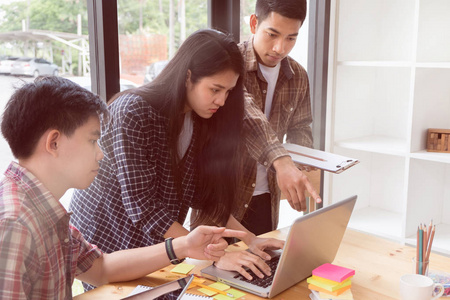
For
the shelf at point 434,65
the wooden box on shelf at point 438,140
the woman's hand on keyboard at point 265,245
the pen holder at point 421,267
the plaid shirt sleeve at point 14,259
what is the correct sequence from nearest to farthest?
the plaid shirt sleeve at point 14,259 < the pen holder at point 421,267 < the woman's hand on keyboard at point 265,245 < the shelf at point 434,65 < the wooden box on shelf at point 438,140

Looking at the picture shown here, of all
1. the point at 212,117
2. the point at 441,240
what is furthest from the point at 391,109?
the point at 212,117

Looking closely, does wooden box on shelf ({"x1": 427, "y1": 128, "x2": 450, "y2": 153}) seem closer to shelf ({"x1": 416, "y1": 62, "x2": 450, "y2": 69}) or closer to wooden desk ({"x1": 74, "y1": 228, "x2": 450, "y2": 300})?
shelf ({"x1": 416, "y1": 62, "x2": 450, "y2": 69})

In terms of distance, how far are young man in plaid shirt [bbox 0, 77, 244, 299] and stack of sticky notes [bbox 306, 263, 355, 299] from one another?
58 cm

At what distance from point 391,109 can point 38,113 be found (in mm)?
2329

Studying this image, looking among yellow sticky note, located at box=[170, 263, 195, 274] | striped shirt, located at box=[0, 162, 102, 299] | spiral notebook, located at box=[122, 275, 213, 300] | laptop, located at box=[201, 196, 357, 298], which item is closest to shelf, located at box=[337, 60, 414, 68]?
laptop, located at box=[201, 196, 357, 298]

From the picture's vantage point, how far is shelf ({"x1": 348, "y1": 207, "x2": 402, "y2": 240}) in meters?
2.67

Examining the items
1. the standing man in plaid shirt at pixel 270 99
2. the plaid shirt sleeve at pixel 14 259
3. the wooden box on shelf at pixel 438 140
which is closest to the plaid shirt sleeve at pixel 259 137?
the standing man in plaid shirt at pixel 270 99

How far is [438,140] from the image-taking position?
98.7 inches

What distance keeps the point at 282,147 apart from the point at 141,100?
1.64ft

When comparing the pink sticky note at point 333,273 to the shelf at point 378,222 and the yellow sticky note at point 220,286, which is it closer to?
the yellow sticky note at point 220,286

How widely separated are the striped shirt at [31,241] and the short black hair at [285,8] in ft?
3.94

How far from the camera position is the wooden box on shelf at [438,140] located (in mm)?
2488

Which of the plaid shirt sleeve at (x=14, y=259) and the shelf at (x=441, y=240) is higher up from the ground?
the plaid shirt sleeve at (x=14, y=259)

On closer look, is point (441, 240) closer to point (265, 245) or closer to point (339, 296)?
point (265, 245)
